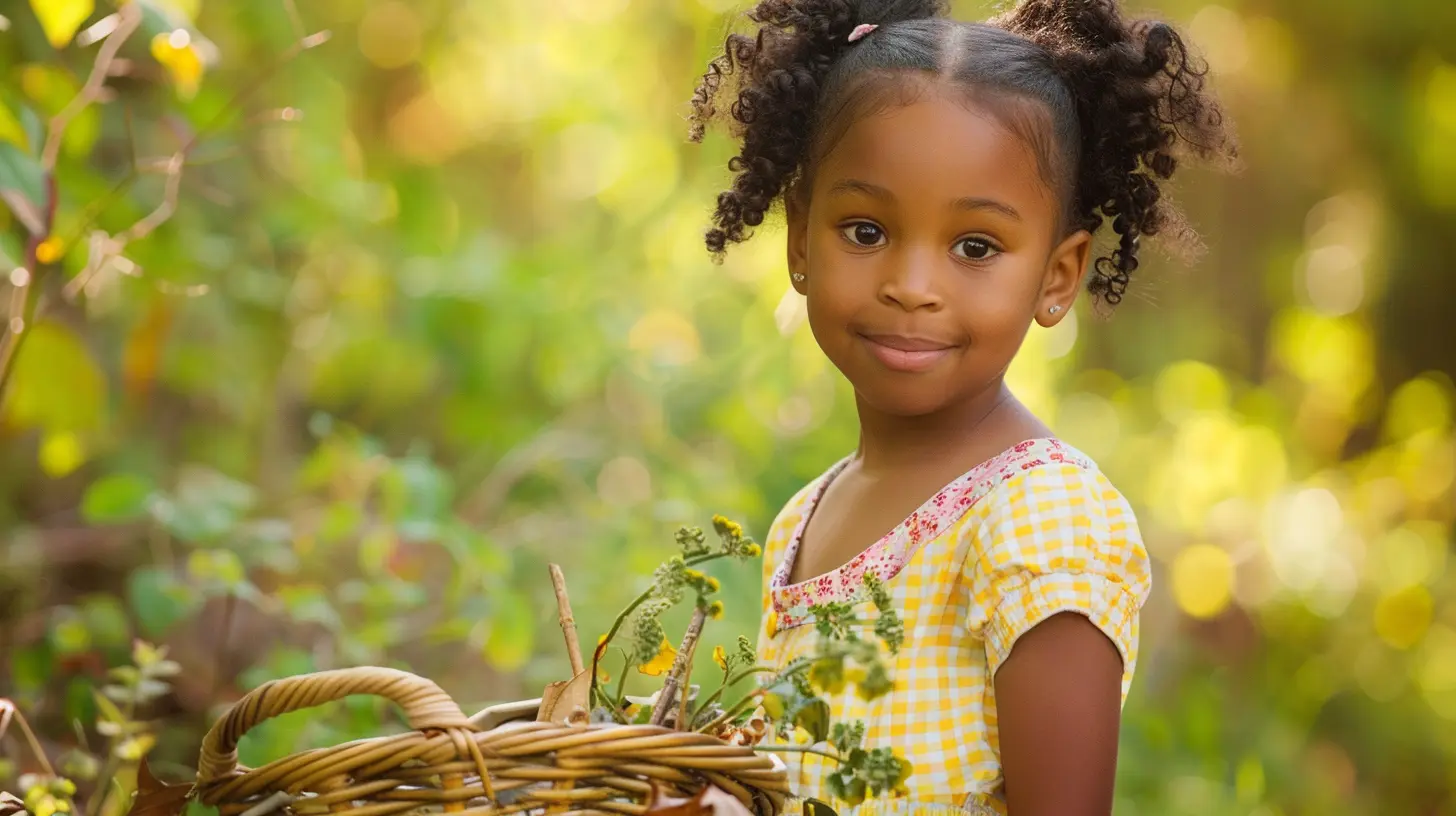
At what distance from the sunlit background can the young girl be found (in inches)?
12.5

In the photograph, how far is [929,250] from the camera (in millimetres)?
1486

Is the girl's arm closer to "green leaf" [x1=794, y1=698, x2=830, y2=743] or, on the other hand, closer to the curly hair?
"green leaf" [x1=794, y1=698, x2=830, y2=743]

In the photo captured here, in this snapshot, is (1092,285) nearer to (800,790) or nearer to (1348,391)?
(800,790)

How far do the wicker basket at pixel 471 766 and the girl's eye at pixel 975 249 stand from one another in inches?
22.9

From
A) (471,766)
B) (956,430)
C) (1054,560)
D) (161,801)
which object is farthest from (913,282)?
(161,801)

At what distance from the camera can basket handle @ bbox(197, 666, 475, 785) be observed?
44.3 inches

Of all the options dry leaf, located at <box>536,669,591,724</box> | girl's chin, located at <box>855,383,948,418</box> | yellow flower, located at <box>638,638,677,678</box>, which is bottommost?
dry leaf, located at <box>536,669,591,724</box>

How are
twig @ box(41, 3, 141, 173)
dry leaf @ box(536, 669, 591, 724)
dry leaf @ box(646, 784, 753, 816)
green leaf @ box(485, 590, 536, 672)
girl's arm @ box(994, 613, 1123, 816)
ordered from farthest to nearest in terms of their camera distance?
green leaf @ box(485, 590, 536, 672) → twig @ box(41, 3, 141, 173) → girl's arm @ box(994, 613, 1123, 816) → dry leaf @ box(536, 669, 591, 724) → dry leaf @ box(646, 784, 753, 816)

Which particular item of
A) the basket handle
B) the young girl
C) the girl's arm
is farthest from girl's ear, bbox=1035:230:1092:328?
the basket handle

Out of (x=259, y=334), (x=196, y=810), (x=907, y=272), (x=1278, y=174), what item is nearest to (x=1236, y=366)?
(x=1278, y=174)

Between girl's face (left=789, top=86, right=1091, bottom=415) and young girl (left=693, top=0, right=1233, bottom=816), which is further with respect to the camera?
→ girl's face (left=789, top=86, right=1091, bottom=415)

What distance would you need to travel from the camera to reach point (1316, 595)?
12.9ft

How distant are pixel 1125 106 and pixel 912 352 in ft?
1.21

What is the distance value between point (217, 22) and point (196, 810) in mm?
2300
